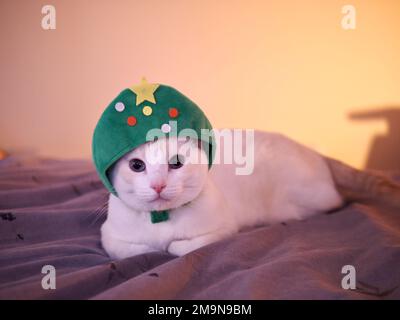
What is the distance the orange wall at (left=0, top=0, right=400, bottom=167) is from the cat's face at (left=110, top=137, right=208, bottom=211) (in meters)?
1.10

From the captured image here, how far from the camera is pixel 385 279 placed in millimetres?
764

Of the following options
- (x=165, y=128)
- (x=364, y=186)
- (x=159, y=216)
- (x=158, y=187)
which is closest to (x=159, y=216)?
(x=159, y=216)

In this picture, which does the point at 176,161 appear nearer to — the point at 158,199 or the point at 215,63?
the point at 158,199

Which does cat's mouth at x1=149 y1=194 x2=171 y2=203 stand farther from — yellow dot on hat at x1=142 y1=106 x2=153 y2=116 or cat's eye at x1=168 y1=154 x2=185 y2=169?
yellow dot on hat at x1=142 y1=106 x2=153 y2=116

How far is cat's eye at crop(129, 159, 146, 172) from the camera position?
2.61 feet

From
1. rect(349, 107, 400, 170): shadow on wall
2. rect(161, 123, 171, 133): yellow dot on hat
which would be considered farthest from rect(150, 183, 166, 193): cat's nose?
rect(349, 107, 400, 170): shadow on wall

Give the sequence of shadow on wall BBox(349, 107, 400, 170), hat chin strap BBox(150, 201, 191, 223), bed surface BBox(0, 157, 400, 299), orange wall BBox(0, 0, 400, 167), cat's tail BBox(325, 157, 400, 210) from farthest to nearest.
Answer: shadow on wall BBox(349, 107, 400, 170)
orange wall BBox(0, 0, 400, 167)
cat's tail BBox(325, 157, 400, 210)
hat chin strap BBox(150, 201, 191, 223)
bed surface BBox(0, 157, 400, 299)

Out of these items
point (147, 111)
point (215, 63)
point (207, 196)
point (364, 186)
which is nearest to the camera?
point (147, 111)

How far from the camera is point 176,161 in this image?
31.6 inches

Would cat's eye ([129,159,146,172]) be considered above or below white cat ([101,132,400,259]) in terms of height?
above

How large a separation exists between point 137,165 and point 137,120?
103 mm

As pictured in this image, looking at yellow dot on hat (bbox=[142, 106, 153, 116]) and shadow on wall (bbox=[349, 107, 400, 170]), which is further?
shadow on wall (bbox=[349, 107, 400, 170])

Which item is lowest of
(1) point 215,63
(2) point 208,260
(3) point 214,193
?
(2) point 208,260

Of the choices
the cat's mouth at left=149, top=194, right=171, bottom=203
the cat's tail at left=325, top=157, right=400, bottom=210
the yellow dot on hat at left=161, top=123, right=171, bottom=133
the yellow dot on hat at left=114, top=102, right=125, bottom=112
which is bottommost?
the cat's tail at left=325, top=157, right=400, bottom=210
